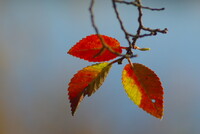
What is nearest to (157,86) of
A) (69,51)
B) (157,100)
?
(157,100)

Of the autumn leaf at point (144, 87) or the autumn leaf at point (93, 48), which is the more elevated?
the autumn leaf at point (93, 48)

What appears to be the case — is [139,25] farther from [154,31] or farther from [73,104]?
[73,104]

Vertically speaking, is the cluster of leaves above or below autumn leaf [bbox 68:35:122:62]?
below

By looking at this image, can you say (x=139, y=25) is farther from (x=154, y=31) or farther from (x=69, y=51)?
(x=69, y=51)
